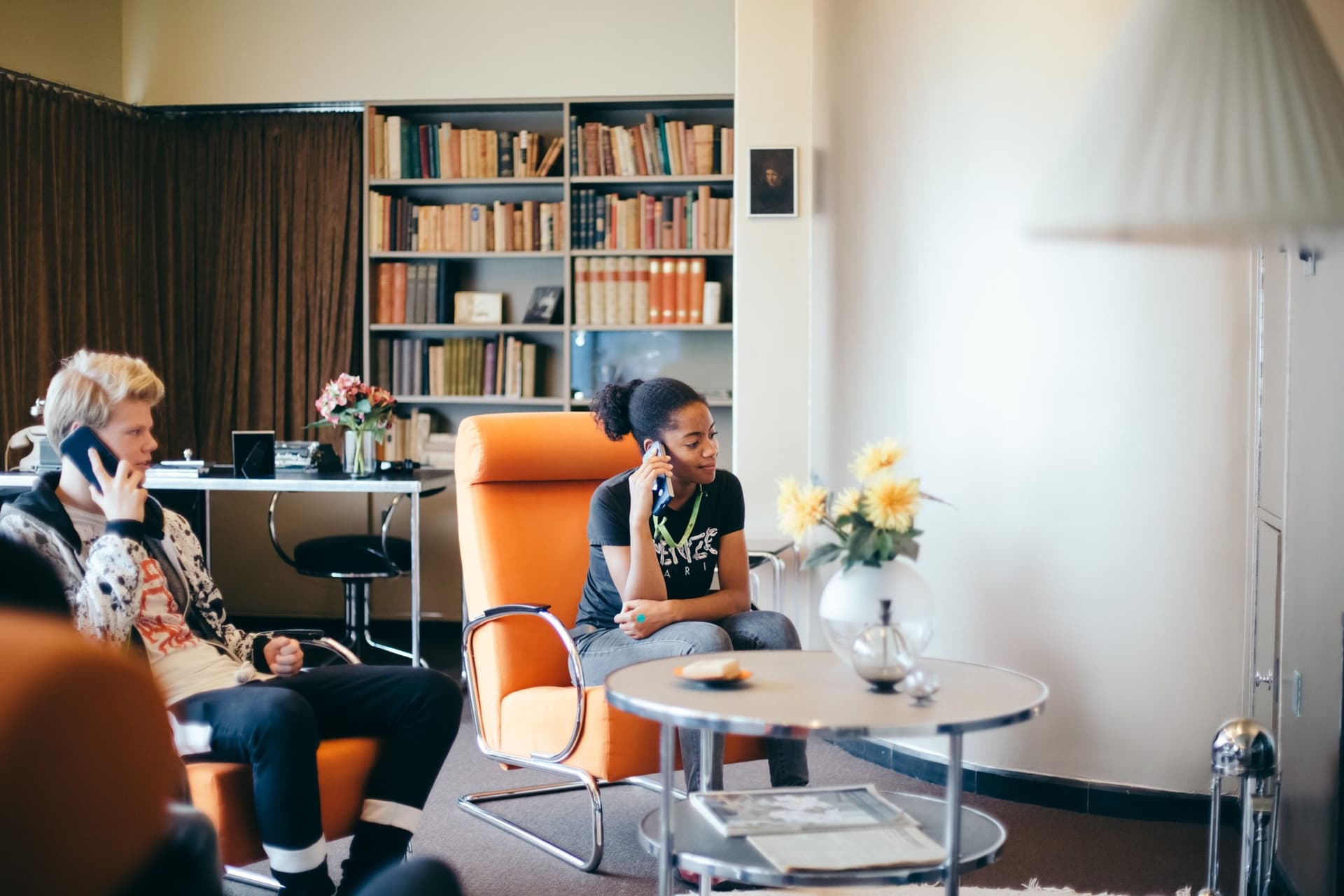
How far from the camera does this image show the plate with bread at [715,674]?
2020 mm

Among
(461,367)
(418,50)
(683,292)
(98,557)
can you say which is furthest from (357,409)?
(98,557)

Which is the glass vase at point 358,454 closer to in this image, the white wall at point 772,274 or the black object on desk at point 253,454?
the black object on desk at point 253,454

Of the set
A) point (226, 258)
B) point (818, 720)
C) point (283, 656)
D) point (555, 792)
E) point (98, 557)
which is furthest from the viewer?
point (226, 258)

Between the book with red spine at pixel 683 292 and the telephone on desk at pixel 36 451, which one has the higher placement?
the book with red spine at pixel 683 292

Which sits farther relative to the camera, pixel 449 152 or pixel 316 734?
pixel 449 152

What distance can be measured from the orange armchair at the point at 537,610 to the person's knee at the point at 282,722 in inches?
23.1

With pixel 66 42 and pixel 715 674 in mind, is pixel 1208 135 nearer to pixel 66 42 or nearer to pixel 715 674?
pixel 715 674

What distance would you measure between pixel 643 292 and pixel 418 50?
1440mm

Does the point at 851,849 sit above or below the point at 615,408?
below

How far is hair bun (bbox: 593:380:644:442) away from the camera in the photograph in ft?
9.74

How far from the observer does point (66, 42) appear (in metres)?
5.22

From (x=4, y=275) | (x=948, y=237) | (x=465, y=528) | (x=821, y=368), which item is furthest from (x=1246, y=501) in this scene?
(x=4, y=275)

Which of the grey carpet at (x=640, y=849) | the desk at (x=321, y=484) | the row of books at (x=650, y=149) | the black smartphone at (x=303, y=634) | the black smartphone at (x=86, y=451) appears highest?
the row of books at (x=650, y=149)

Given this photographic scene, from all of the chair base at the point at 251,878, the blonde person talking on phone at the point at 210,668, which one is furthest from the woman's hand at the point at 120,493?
the chair base at the point at 251,878
